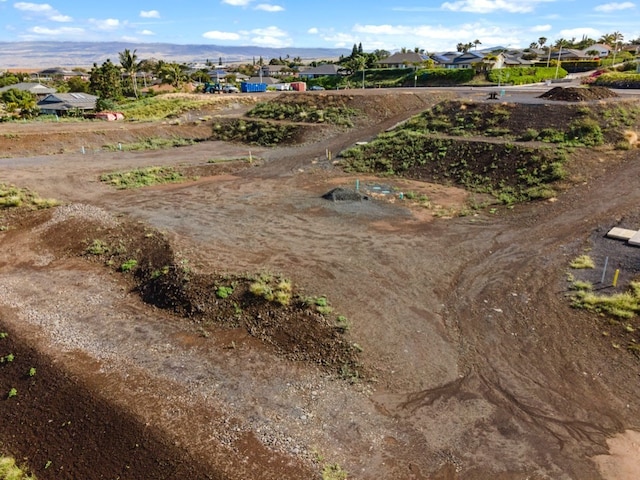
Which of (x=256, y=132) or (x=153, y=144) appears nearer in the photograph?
(x=153, y=144)

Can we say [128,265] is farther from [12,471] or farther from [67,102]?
[67,102]

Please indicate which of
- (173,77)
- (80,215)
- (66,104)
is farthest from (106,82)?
(80,215)

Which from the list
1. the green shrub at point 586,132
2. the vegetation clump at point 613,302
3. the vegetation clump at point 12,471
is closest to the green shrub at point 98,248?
the vegetation clump at point 12,471

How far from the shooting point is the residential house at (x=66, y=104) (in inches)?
2495

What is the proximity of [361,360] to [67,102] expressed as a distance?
68.4m

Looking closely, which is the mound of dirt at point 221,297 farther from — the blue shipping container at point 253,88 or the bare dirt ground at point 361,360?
the blue shipping container at point 253,88

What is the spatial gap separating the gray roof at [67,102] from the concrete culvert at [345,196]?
2027 inches

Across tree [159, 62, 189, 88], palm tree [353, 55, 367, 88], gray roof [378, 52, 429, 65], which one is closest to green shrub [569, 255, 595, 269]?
tree [159, 62, 189, 88]

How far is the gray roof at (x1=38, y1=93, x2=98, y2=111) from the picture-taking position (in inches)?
2512

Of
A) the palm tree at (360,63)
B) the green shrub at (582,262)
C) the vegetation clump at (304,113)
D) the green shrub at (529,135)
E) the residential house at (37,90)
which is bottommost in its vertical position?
the green shrub at (582,262)

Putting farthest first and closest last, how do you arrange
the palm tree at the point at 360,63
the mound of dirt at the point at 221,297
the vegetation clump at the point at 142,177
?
the palm tree at the point at 360,63 → the vegetation clump at the point at 142,177 → the mound of dirt at the point at 221,297

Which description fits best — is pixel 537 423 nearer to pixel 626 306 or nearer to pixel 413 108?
pixel 626 306

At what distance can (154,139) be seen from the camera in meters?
48.4

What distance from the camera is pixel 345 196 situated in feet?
96.3
